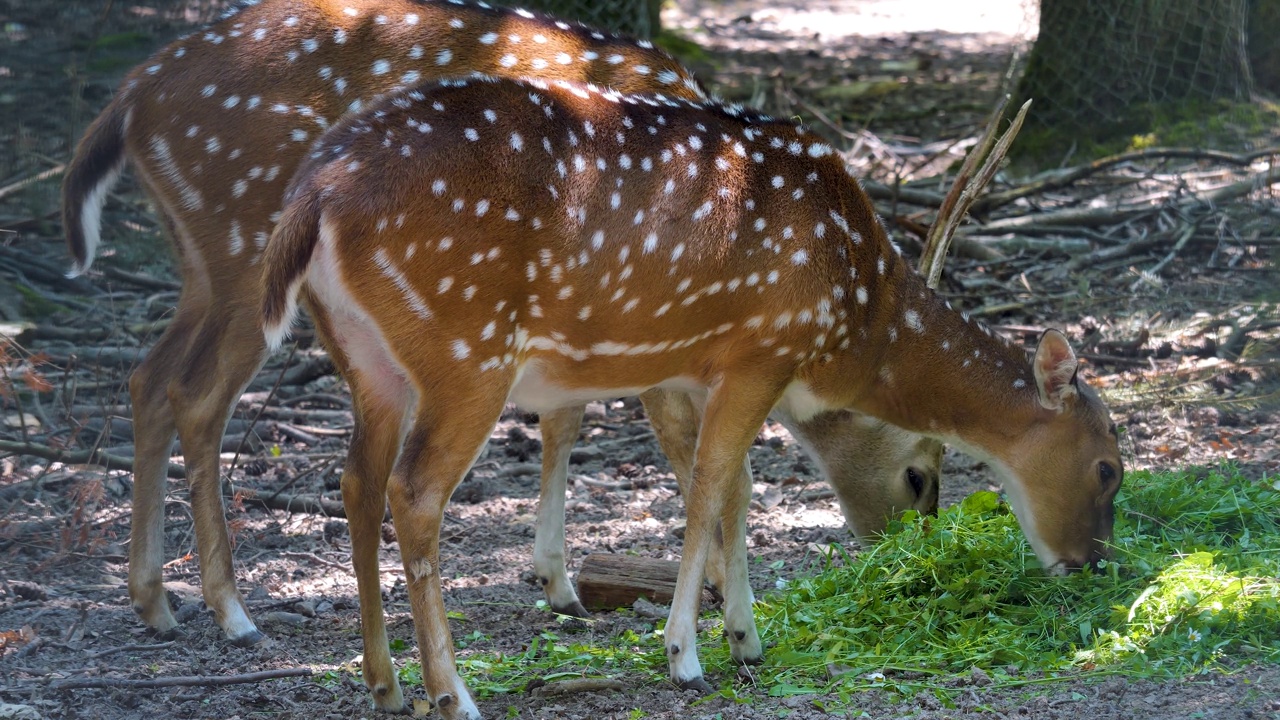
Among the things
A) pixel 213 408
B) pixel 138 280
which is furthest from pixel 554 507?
pixel 138 280

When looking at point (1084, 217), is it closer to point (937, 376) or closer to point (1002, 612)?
point (937, 376)

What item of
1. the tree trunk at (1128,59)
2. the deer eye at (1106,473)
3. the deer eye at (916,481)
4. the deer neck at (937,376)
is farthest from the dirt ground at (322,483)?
the tree trunk at (1128,59)

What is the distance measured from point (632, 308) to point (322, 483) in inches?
105

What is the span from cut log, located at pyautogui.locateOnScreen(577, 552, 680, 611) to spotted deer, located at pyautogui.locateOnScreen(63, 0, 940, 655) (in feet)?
0.34

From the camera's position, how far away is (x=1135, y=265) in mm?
8234

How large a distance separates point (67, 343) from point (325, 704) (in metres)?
3.64

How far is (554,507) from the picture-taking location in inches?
212

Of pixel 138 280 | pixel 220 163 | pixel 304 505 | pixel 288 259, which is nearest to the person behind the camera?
pixel 288 259

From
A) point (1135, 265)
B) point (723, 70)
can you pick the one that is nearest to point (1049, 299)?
→ point (1135, 265)

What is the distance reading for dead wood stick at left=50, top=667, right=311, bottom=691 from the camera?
422cm

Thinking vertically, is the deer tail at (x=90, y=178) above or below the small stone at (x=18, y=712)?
above

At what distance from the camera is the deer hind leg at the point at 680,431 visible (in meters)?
5.29

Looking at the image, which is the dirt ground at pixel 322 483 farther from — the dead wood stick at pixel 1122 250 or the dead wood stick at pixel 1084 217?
the dead wood stick at pixel 1084 217

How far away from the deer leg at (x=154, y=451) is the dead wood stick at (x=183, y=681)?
603 millimetres
